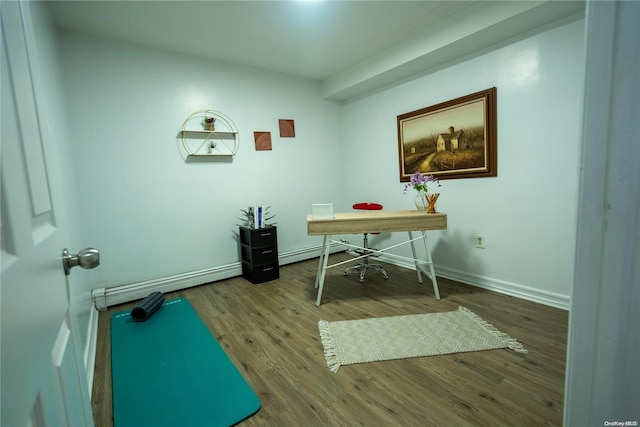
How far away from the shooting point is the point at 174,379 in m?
1.63

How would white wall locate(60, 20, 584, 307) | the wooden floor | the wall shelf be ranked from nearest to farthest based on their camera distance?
the wooden floor
white wall locate(60, 20, 584, 307)
the wall shelf

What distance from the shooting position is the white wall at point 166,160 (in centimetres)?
257

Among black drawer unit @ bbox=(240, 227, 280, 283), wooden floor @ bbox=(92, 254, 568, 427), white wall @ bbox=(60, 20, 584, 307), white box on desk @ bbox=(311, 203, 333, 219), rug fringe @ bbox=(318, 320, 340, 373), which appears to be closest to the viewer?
wooden floor @ bbox=(92, 254, 568, 427)

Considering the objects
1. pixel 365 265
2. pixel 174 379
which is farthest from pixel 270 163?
pixel 174 379

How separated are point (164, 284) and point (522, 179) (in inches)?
145

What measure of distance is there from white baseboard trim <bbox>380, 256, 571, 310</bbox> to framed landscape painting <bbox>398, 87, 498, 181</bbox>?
1047mm

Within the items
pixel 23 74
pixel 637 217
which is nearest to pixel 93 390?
pixel 23 74

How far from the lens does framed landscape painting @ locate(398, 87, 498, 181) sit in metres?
2.61

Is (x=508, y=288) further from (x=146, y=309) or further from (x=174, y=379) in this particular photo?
(x=146, y=309)

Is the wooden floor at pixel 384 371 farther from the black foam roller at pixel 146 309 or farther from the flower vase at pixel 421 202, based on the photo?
the flower vase at pixel 421 202

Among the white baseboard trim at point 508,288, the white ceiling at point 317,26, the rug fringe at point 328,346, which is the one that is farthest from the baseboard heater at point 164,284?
the white ceiling at point 317,26

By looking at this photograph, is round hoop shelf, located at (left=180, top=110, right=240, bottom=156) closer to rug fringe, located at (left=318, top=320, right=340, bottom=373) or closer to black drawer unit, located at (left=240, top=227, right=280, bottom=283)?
black drawer unit, located at (left=240, top=227, right=280, bottom=283)

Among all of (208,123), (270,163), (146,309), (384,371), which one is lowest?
(384,371)

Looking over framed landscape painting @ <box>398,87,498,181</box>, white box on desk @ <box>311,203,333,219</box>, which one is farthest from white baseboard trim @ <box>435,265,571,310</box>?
white box on desk @ <box>311,203,333,219</box>
